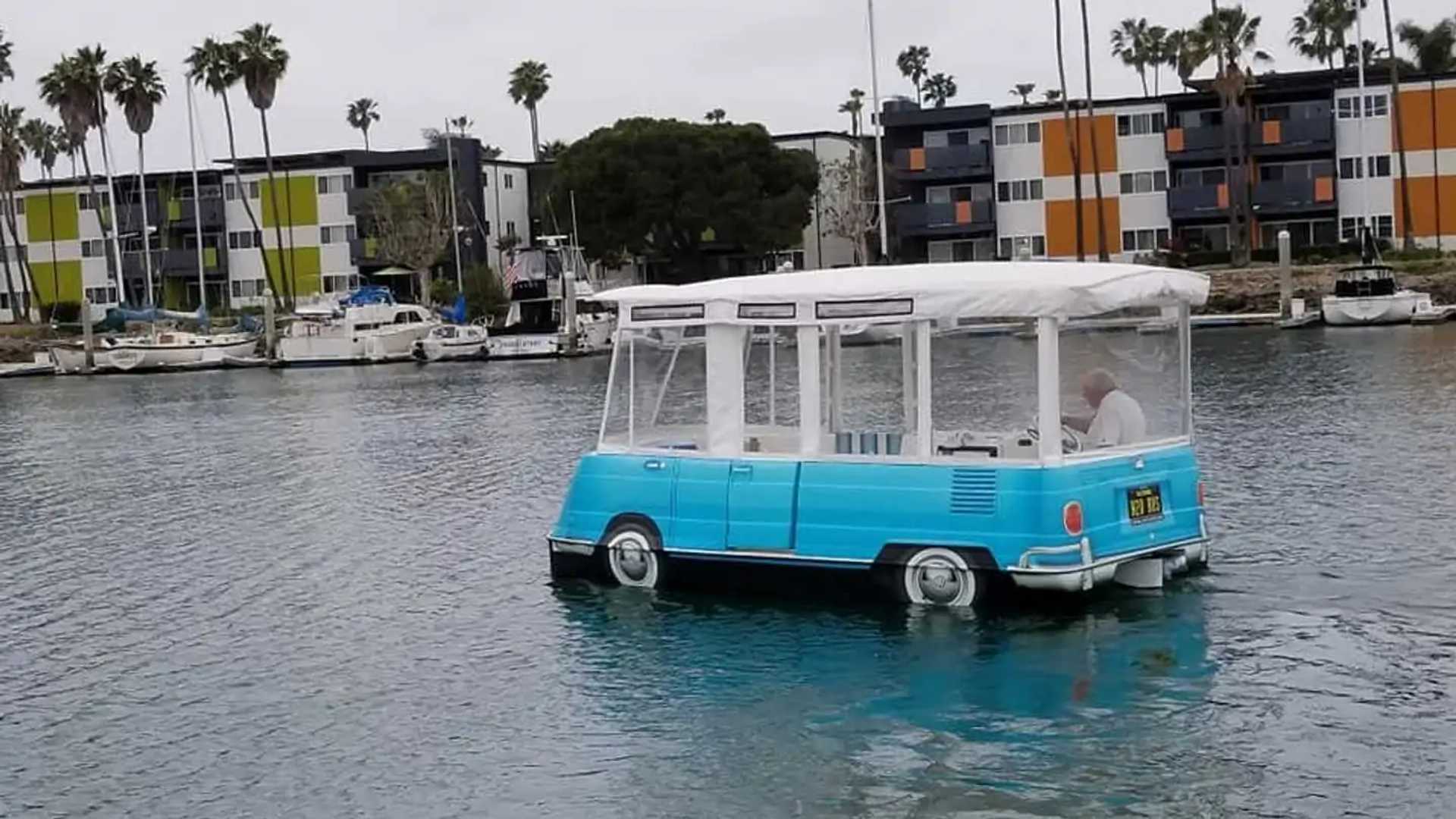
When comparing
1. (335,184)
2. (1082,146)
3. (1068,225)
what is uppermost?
(335,184)

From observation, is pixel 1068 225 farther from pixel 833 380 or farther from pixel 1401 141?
pixel 833 380

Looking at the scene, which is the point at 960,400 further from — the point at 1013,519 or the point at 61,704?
the point at 61,704

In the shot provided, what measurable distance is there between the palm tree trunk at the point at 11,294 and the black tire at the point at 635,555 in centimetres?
9901

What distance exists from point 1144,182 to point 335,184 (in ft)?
152

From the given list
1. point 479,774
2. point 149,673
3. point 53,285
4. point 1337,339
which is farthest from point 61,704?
point 53,285

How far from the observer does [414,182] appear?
344ft

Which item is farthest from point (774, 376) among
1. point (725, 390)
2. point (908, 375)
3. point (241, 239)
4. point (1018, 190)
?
point (241, 239)

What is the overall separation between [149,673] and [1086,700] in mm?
8235

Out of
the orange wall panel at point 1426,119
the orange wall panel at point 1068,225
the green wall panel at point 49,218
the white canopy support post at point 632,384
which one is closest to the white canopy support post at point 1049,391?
the white canopy support post at point 632,384

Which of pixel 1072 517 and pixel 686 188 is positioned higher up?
pixel 686 188

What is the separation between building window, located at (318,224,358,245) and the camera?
→ 111 metres

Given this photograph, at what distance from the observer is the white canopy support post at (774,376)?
17.8 metres

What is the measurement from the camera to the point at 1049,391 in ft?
51.7

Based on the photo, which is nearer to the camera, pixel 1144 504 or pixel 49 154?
pixel 1144 504
